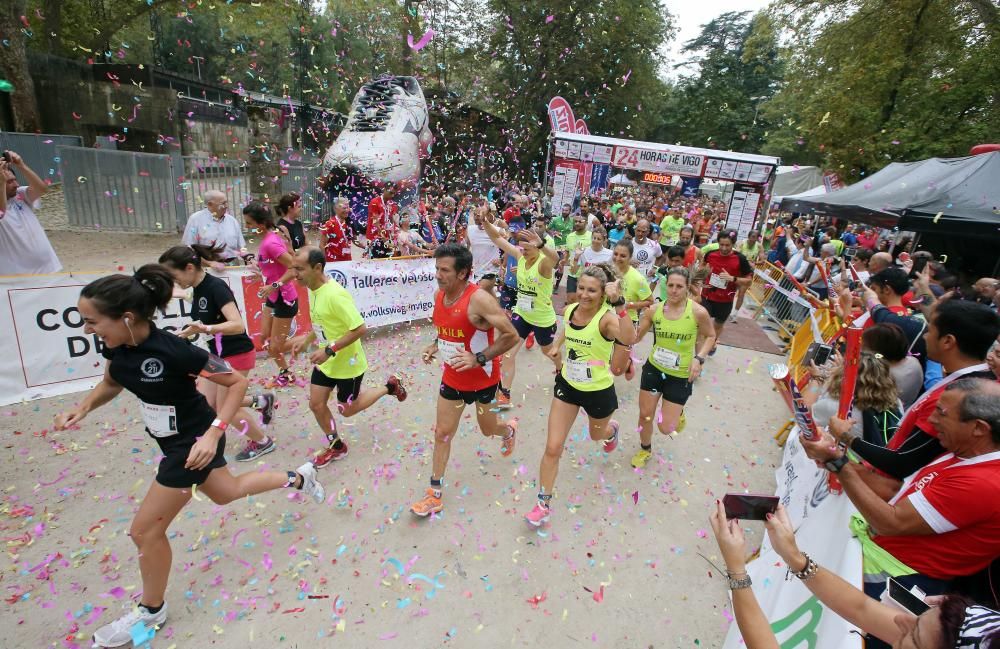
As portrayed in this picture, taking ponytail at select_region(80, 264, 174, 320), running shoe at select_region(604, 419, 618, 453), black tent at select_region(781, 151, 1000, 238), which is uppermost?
black tent at select_region(781, 151, 1000, 238)

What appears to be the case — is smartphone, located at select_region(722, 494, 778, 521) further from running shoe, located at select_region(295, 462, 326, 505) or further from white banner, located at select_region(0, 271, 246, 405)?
white banner, located at select_region(0, 271, 246, 405)

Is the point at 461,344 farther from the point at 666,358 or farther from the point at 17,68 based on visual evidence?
the point at 17,68

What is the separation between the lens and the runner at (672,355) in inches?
172

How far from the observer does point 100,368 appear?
5.06m

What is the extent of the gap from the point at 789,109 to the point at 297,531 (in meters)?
36.2

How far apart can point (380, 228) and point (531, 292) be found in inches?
178

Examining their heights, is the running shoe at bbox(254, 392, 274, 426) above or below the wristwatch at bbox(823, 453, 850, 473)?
below

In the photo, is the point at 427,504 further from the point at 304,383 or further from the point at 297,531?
the point at 304,383

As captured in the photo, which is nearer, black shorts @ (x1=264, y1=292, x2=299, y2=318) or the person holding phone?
the person holding phone

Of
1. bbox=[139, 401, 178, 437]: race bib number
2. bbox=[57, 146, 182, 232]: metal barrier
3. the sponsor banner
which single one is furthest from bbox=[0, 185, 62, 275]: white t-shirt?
the sponsor banner

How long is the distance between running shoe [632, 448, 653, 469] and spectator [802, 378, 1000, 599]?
8.37 ft

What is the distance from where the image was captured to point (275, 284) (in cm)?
528

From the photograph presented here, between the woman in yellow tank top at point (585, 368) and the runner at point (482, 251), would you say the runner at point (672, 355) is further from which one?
the runner at point (482, 251)

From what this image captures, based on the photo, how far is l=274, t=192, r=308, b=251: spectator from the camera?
6.08 m
